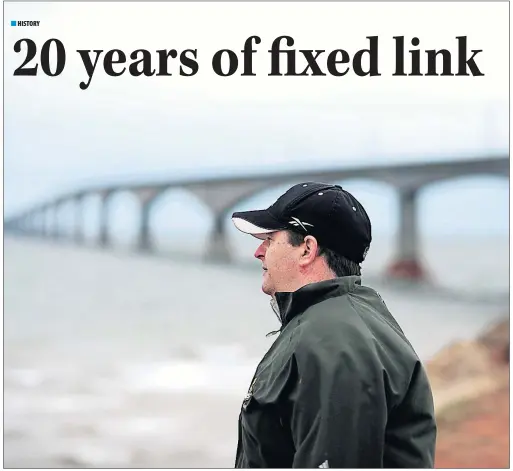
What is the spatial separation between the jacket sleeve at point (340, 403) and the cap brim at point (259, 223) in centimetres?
19

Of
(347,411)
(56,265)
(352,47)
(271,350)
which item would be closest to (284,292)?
(271,350)

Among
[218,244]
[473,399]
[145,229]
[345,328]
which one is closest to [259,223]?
[345,328]

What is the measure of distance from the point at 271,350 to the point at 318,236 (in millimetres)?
153

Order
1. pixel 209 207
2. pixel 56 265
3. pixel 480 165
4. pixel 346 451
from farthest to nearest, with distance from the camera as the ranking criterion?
pixel 56 265
pixel 209 207
pixel 480 165
pixel 346 451

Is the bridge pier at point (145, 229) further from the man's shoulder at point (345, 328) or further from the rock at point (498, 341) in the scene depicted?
the man's shoulder at point (345, 328)

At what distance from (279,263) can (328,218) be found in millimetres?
88

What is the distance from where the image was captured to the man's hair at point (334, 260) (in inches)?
33.4

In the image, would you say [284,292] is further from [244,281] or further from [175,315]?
[175,315]

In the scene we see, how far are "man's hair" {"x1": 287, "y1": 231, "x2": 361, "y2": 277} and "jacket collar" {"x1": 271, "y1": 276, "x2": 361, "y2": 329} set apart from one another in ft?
0.06

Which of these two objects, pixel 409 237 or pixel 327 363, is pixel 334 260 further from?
pixel 409 237

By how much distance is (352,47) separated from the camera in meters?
2.29

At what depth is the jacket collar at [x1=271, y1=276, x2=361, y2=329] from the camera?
31.9 inches

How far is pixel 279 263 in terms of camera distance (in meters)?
0.86

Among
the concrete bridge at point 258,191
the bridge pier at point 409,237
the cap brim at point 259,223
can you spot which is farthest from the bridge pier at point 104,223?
the cap brim at point 259,223
